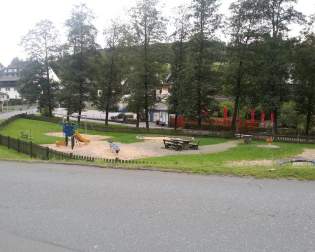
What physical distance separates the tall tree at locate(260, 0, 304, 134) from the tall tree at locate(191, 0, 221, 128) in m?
5.41

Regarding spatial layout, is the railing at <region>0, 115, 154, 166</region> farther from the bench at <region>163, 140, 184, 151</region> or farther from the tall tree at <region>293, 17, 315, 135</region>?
the tall tree at <region>293, 17, 315, 135</region>

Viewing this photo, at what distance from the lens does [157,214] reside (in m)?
6.79

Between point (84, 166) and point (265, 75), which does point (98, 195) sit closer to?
point (84, 166)

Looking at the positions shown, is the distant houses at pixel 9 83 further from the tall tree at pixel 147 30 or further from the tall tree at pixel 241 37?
the tall tree at pixel 241 37

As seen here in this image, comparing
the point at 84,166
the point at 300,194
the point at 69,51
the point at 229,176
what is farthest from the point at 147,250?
the point at 69,51

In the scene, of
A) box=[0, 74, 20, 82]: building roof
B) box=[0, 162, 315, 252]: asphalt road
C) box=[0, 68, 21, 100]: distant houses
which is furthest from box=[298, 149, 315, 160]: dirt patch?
box=[0, 74, 20, 82]: building roof

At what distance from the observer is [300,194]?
7.71 m

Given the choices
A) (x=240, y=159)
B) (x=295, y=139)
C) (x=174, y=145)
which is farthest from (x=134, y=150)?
(x=295, y=139)

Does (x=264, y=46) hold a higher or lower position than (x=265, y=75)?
higher

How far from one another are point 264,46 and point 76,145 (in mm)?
19363

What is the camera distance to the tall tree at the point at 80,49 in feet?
156

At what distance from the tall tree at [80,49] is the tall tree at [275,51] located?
21.4m

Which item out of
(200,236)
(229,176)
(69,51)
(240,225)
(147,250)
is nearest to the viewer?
(147,250)

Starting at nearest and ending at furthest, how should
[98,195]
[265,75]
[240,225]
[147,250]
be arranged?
[147,250], [240,225], [98,195], [265,75]
